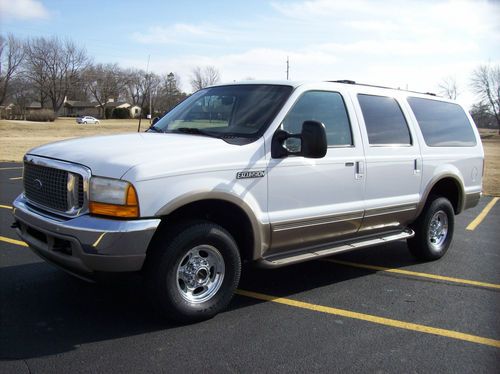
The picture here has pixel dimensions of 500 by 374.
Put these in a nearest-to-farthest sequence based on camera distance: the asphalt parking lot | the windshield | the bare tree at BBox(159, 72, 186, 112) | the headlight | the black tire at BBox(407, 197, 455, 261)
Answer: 1. the asphalt parking lot
2. the headlight
3. the windshield
4. the black tire at BBox(407, 197, 455, 261)
5. the bare tree at BBox(159, 72, 186, 112)

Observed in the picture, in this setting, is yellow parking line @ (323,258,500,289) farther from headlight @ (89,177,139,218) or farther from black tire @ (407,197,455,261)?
headlight @ (89,177,139,218)

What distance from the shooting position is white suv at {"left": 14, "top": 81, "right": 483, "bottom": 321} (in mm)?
3510

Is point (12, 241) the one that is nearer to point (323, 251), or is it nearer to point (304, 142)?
point (323, 251)

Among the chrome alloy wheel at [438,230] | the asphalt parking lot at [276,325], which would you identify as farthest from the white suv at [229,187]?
the chrome alloy wheel at [438,230]

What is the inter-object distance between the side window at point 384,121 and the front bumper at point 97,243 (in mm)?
2681

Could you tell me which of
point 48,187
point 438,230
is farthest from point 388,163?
Result: point 48,187

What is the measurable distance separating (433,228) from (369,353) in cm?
313

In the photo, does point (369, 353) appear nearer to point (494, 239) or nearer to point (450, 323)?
point (450, 323)

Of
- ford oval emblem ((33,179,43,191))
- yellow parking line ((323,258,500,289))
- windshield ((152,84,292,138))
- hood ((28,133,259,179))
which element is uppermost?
windshield ((152,84,292,138))

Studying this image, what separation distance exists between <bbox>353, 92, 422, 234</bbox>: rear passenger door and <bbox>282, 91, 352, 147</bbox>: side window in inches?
9.3

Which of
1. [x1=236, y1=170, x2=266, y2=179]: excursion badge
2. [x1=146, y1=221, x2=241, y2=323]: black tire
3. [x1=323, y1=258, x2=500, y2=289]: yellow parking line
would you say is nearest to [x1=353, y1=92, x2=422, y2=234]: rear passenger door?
[x1=323, y1=258, x2=500, y2=289]: yellow parking line

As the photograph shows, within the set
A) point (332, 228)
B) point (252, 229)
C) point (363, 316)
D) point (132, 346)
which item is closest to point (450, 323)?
point (363, 316)

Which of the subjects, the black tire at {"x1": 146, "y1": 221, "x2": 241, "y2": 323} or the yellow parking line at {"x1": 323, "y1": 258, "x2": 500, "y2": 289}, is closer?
the black tire at {"x1": 146, "y1": 221, "x2": 241, "y2": 323}

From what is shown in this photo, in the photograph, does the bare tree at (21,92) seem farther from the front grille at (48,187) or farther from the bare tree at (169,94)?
the front grille at (48,187)
